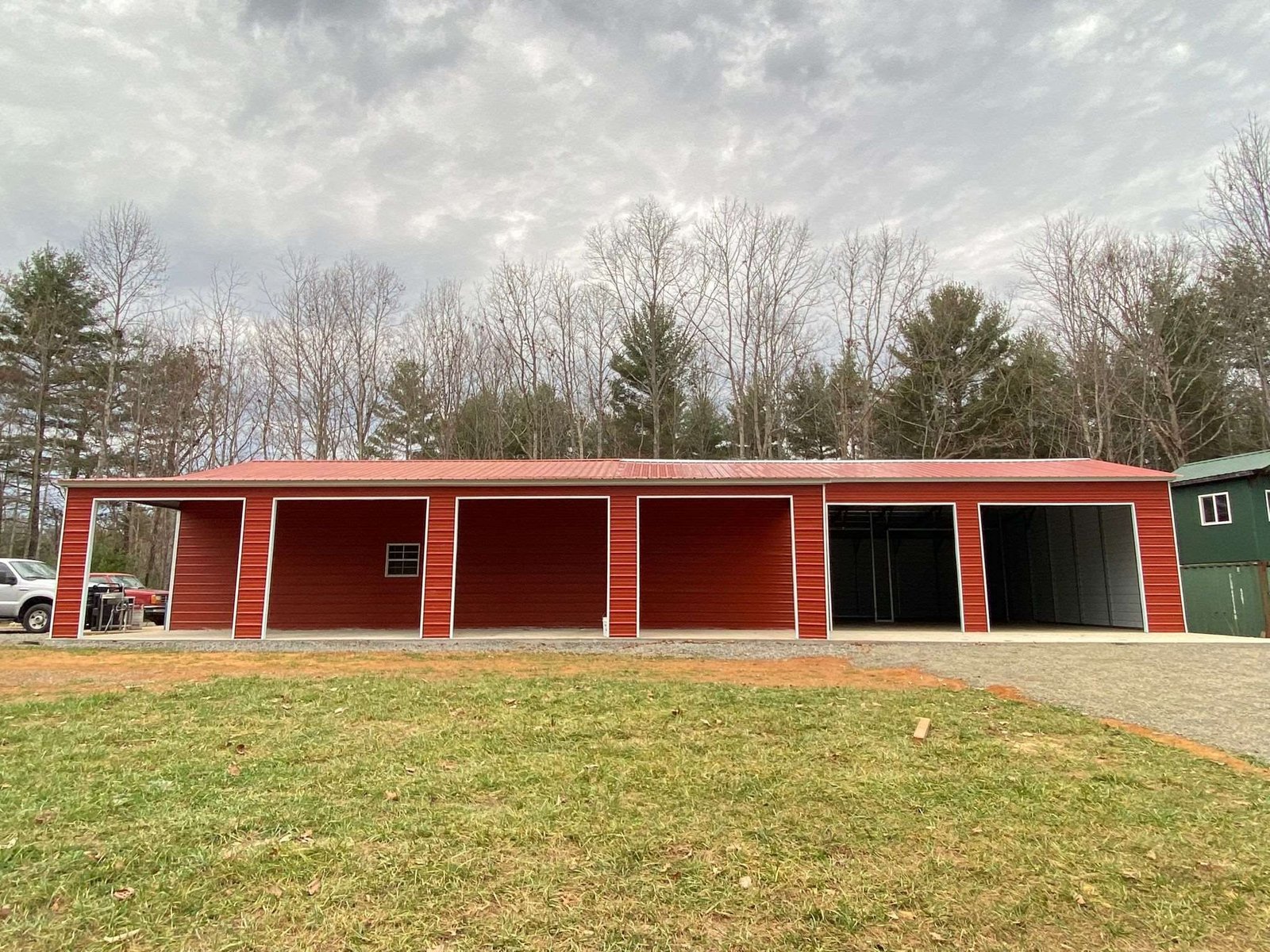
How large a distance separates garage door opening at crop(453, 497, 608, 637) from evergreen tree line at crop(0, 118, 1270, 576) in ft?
36.0

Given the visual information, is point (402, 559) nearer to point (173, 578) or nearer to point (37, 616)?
point (173, 578)

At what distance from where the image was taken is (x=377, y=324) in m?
25.5

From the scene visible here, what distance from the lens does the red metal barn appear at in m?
12.2

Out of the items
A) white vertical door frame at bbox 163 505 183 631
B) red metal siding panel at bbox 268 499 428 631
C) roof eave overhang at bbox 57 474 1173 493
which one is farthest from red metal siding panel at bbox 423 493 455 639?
white vertical door frame at bbox 163 505 183 631

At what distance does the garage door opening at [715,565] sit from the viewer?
46.4 feet

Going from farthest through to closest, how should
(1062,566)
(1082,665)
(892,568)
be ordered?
(892,568)
(1062,566)
(1082,665)

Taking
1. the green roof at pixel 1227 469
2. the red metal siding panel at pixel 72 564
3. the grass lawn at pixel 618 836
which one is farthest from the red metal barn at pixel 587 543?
the grass lawn at pixel 618 836

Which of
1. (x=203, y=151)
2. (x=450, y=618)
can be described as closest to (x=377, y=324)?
(x=203, y=151)

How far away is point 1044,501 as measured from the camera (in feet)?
43.2

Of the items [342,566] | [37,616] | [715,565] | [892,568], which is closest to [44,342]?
[37,616]

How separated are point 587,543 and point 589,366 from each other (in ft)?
42.8

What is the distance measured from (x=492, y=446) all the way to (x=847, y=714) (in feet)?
71.1

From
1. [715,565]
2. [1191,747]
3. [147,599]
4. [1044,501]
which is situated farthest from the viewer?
[147,599]

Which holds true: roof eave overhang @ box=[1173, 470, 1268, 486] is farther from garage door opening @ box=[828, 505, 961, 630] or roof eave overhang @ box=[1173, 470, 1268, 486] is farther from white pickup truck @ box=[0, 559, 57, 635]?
white pickup truck @ box=[0, 559, 57, 635]
